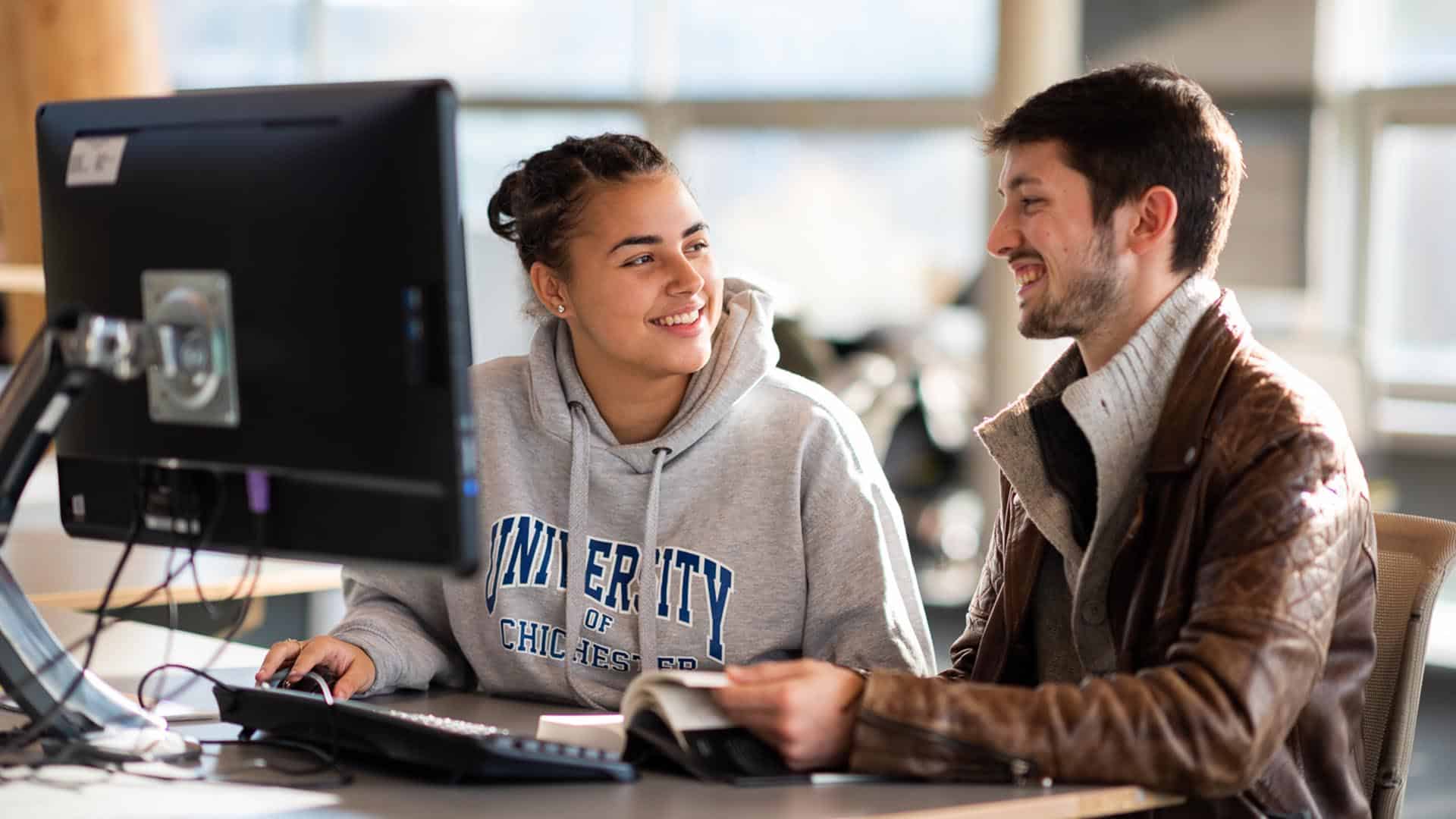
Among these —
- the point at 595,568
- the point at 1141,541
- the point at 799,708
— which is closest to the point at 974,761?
the point at 799,708

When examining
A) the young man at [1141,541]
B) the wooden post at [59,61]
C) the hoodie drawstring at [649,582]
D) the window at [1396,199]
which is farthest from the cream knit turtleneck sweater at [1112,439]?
the window at [1396,199]

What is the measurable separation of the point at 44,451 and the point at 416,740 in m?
0.46

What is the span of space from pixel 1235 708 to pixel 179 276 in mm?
1004

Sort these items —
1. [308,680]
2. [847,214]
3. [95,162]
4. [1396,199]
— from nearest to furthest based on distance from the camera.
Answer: [95,162], [308,680], [1396,199], [847,214]

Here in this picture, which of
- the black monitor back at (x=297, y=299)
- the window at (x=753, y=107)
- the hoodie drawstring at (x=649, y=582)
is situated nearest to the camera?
the black monitor back at (x=297, y=299)

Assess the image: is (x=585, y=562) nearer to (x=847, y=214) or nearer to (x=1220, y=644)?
(x=1220, y=644)

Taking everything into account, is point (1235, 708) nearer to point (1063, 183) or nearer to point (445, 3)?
point (1063, 183)

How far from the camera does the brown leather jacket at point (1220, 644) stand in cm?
Result: 144

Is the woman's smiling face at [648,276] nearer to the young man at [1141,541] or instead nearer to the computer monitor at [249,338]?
the young man at [1141,541]

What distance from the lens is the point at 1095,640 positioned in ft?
5.76

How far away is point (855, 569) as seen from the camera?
6.53 feet

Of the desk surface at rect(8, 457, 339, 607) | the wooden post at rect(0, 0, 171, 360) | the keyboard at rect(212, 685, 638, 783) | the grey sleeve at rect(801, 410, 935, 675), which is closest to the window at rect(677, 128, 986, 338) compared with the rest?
the wooden post at rect(0, 0, 171, 360)

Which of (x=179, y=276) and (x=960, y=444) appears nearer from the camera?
(x=179, y=276)

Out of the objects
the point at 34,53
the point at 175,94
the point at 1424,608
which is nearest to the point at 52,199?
the point at 175,94
